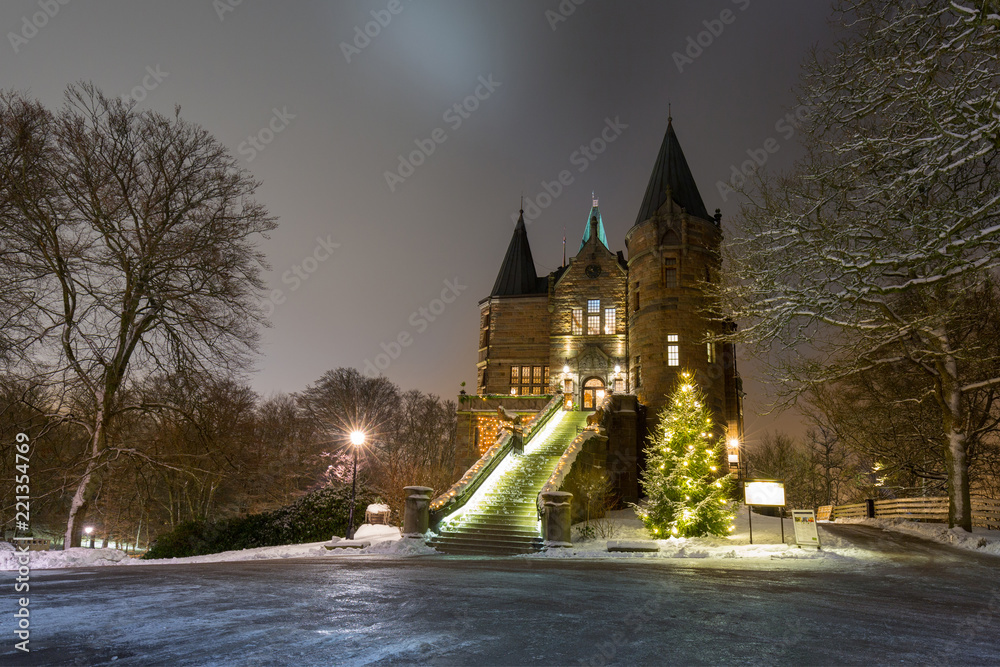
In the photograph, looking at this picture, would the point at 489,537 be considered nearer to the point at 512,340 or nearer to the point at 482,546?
the point at 482,546

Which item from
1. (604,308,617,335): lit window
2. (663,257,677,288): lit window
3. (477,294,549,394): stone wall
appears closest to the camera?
(663,257,677,288): lit window

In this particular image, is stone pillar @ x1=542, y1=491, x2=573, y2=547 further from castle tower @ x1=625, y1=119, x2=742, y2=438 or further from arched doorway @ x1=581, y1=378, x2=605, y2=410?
arched doorway @ x1=581, y1=378, x2=605, y2=410

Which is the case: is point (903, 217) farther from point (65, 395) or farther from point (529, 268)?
point (529, 268)

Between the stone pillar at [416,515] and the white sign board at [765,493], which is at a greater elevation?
the white sign board at [765,493]

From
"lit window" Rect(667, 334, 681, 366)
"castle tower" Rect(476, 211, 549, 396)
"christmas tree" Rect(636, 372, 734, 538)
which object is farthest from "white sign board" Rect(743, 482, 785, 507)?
"castle tower" Rect(476, 211, 549, 396)

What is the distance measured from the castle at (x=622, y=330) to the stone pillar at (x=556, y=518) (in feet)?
41.4

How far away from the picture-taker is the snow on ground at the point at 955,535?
1608cm

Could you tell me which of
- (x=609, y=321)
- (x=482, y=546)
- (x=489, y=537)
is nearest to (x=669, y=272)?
(x=609, y=321)

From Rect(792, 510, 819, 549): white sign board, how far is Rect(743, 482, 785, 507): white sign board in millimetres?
573

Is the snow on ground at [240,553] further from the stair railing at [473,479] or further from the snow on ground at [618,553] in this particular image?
the stair railing at [473,479]

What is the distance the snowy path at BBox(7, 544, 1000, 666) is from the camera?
4293 mm

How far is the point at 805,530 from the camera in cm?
1561

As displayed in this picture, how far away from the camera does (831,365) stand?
1792cm

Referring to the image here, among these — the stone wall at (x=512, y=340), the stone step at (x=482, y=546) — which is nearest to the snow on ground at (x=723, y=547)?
the stone step at (x=482, y=546)
